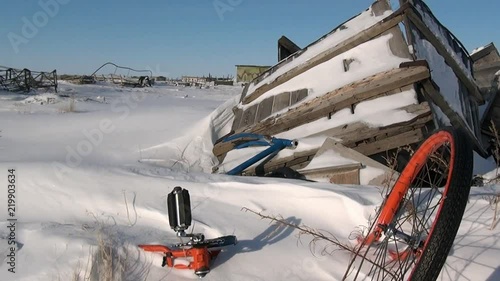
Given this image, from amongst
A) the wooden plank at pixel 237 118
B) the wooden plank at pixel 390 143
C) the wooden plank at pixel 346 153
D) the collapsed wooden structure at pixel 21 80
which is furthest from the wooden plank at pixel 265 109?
the collapsed wooden structure at pixel 21 80

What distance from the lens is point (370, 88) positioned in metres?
5.89

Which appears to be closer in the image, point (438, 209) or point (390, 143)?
point (438, 209)

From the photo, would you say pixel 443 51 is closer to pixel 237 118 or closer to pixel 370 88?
pixel 370 88

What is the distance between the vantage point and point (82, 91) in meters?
22.2

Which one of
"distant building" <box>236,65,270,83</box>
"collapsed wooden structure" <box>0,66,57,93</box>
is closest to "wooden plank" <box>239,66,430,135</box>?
"collapsed wooden structure" <box>0,66,57,93</box>

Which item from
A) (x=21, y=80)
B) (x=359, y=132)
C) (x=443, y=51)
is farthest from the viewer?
(x=21, y=80)

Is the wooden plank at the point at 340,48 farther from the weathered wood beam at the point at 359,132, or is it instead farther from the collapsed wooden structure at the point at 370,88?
the weathered wood beam at the point at 359,132

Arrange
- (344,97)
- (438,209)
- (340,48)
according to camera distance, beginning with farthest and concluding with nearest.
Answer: (340,48)
(344,97)
(438,209)

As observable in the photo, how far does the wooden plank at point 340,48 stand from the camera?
6.36 meters

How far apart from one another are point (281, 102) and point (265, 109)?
1.22 ft

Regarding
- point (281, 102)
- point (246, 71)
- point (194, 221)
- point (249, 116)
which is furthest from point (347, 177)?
point (246, 71)

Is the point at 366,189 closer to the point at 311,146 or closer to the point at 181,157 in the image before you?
the point at 311,146

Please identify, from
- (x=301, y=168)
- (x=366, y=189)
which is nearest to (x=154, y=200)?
(x=366, y=189)

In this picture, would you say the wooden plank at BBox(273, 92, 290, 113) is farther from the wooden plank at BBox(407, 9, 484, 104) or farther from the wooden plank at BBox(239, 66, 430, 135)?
the wooden plank at BBox(407, 9, 484, 104)
